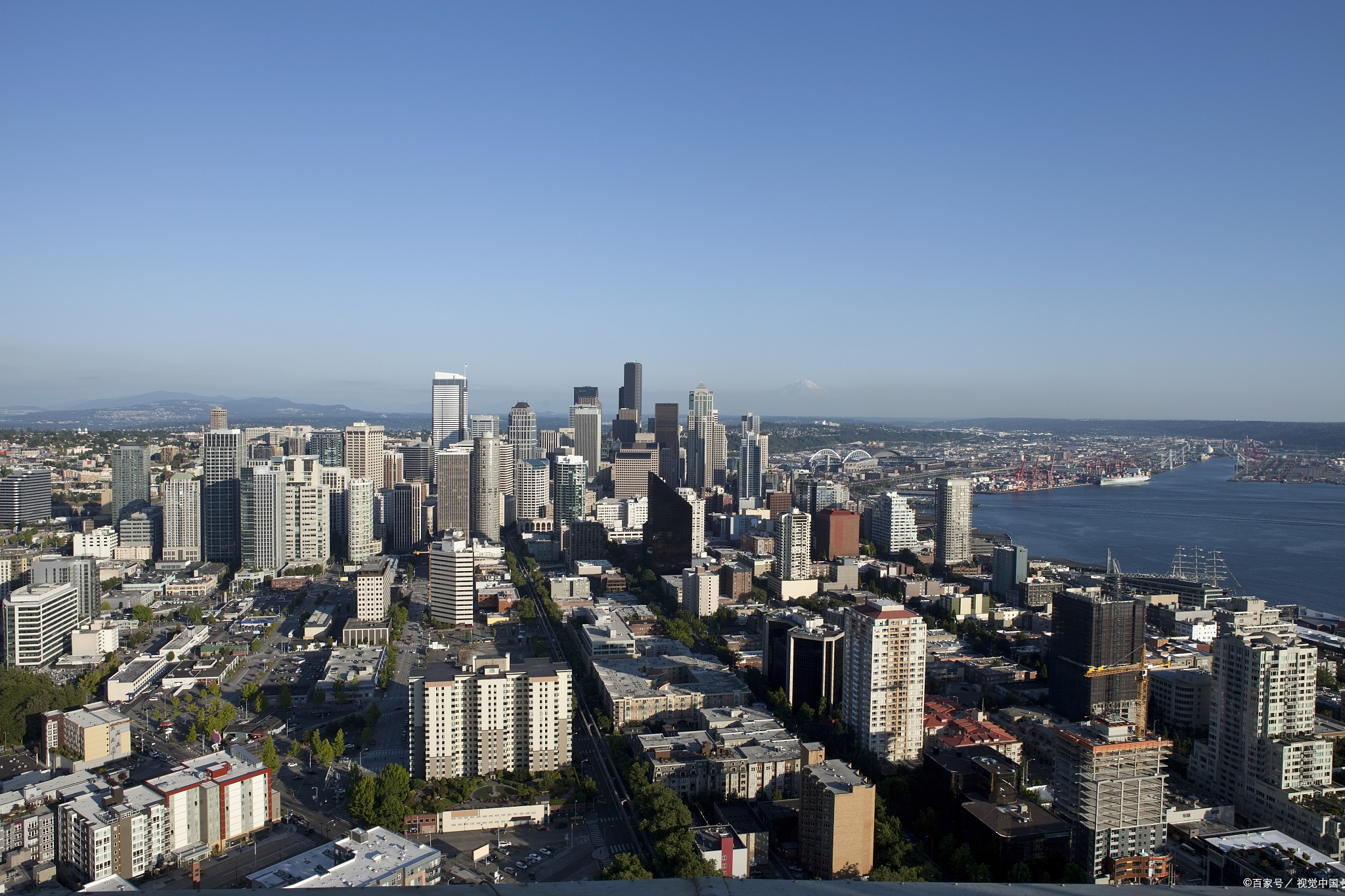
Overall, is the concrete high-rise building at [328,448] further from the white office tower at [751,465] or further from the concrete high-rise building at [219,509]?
the white office tower at [751,465]

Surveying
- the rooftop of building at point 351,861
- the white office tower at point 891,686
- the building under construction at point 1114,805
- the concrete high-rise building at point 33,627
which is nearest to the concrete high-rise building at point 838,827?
the building under construction at point 1114,805

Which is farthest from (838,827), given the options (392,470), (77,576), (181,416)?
(181,416)

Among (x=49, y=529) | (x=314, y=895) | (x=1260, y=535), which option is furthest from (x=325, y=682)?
(x=1260, y=535)

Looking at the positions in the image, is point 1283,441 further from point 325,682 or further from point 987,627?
point 325,682

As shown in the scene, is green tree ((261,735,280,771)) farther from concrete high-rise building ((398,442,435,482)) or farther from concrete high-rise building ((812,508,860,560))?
concrete high-rise building ((398,442,435,482))

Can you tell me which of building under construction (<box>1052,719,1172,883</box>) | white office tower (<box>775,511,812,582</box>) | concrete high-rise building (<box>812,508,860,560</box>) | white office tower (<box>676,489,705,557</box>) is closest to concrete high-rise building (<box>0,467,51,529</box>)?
white office tower (<box>676,489,705,557</box>)
